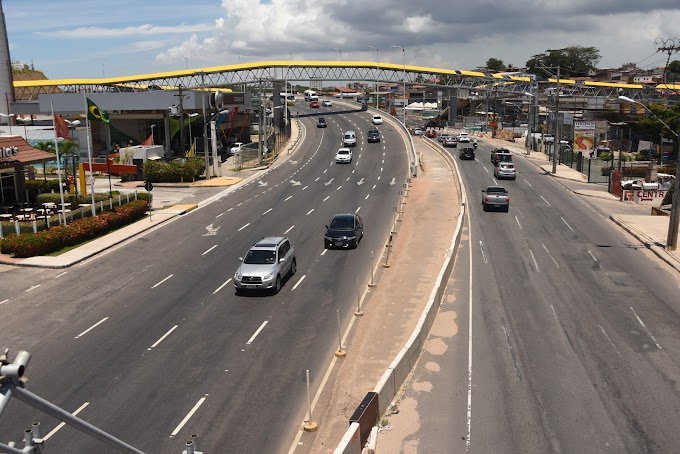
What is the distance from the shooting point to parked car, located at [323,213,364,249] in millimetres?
33750

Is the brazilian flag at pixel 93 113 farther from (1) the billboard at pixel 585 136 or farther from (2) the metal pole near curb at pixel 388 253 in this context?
(1) the billboard at pixel 585 136

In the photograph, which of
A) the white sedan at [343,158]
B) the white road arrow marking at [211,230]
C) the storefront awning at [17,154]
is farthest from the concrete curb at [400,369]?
the white sedan at [343,158]

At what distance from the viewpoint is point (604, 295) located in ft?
84.7

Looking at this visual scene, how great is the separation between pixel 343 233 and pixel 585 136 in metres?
71.5

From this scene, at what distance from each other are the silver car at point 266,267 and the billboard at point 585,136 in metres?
76.4

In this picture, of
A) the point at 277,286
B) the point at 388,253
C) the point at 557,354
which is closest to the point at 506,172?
the point at 388,253

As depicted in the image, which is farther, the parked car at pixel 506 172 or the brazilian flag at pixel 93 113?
the parked car at pixel 506 172

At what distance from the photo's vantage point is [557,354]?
19.5 m

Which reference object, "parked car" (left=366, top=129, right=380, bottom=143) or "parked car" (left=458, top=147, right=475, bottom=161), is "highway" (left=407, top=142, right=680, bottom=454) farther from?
"parked car" (left=366, top=129, right=380, bottom=143)

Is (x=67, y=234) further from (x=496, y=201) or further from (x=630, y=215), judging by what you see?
(x=630, y=215)

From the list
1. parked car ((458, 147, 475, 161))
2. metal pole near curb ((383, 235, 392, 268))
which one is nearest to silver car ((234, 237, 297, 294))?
metal pole near curb ((383, 235, 392, 268))

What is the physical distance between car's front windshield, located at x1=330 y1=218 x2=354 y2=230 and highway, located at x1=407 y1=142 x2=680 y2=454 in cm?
616

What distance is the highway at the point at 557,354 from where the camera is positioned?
14.7 m

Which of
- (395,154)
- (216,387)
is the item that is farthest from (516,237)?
(395,154)
